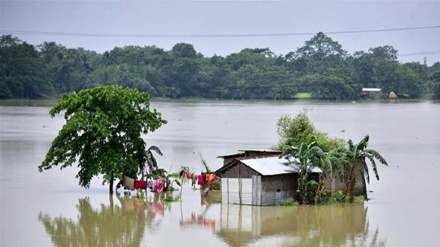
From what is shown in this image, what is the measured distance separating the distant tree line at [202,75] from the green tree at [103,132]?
9443 centimetres

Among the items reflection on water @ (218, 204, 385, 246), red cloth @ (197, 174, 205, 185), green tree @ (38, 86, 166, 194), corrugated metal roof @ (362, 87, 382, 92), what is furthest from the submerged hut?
corrugated metal roof @ (362, 87, 382, 92)

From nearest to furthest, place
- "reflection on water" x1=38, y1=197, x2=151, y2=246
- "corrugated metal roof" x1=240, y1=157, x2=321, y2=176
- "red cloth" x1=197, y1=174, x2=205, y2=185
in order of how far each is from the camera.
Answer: "reflection on water" x1=38, y1=197, x2=151, y2=246
"corrugated metal roof" x1=240, y1=157, x2=321, y2=176
"red cloth" x1=197, y1=174, x2=205, y2=185

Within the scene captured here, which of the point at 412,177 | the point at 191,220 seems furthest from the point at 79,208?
the point at 412,177

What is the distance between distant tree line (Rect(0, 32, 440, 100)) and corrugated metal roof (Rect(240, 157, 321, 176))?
97.6 metres

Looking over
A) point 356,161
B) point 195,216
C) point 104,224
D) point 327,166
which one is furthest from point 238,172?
point 104,224

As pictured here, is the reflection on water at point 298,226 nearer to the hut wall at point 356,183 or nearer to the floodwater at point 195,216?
the floodwater at point 195,216

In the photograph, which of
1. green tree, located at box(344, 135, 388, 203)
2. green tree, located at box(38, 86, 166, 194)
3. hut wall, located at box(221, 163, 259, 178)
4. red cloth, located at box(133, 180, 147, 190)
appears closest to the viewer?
hut wall, located at box(221, 163, 259, 178)

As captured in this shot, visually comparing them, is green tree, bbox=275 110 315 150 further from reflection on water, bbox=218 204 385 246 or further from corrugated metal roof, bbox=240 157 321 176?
reflection on water, bbox=218 204 385 246

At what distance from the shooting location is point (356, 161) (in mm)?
30906

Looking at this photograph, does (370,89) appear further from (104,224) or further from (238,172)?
(104,224)

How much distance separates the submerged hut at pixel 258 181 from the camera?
98.0 ft

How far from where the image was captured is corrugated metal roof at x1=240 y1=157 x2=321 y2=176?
29.8 metres

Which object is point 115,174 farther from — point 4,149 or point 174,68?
point 174,68

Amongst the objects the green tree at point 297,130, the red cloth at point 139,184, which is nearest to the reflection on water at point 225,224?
the red cloth at point 139,184
